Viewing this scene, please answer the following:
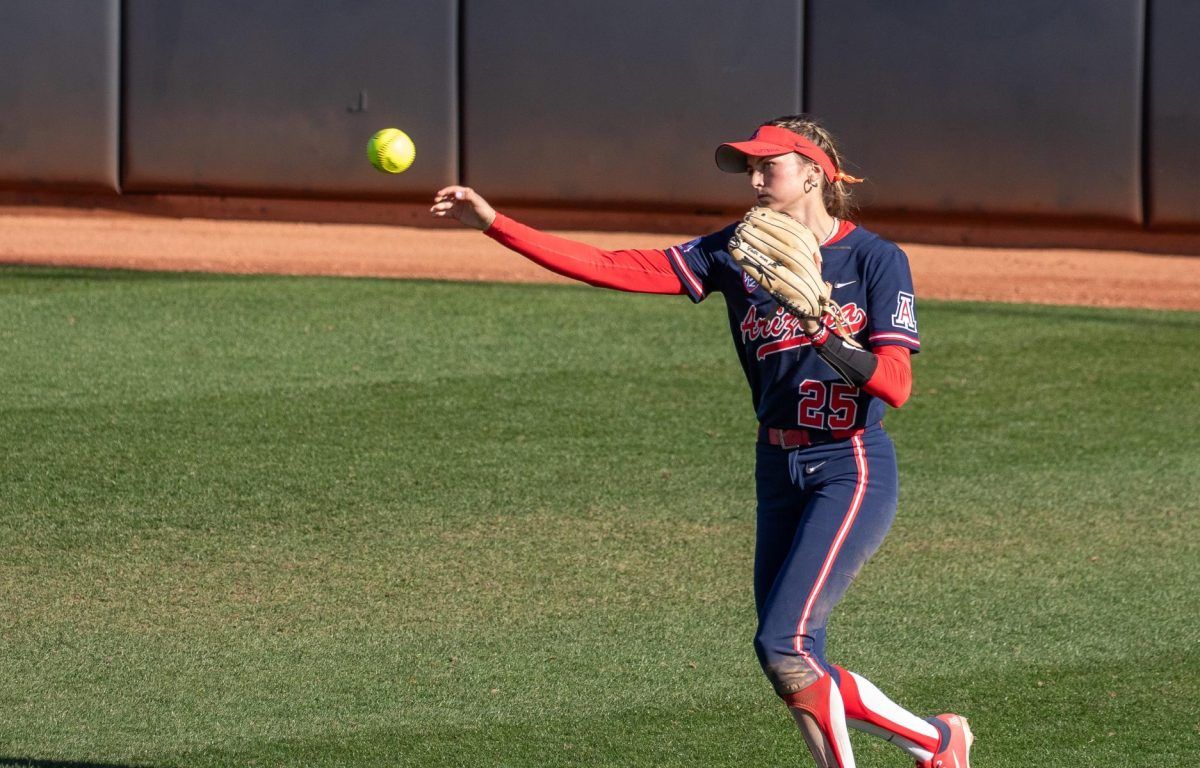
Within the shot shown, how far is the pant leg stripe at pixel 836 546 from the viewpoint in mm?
3717

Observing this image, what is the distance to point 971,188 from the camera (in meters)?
15.2

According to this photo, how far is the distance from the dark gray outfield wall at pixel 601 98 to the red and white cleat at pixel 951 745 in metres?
11.7

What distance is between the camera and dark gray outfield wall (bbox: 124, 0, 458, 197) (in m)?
15.6

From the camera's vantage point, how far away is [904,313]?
3846 mm

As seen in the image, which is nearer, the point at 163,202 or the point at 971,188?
the point at 971,188

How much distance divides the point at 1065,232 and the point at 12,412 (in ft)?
35.0

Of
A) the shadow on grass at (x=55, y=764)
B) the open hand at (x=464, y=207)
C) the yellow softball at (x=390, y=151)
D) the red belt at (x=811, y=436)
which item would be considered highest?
the yellow softball at (x=390, y=151)

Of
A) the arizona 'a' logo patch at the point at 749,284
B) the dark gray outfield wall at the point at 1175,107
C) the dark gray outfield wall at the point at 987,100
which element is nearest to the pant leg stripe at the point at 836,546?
the arizona 'a' logo patch at the point at 749,284

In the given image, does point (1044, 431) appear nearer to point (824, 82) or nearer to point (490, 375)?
point (490, 375)

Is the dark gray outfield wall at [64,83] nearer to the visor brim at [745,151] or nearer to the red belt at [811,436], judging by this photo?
the visor brim at [745,151]

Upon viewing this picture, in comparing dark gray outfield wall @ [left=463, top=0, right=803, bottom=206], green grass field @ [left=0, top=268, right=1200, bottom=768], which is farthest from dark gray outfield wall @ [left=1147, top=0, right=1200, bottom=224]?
green grass field @ [left=0, top=268, right=1200, bottom=768]

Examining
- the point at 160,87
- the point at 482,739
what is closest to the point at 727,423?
the point at 482,739

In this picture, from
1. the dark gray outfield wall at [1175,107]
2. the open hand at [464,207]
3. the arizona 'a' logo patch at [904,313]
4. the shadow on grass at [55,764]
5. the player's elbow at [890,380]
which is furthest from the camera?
the dark gray outfield wall at [1175,107]

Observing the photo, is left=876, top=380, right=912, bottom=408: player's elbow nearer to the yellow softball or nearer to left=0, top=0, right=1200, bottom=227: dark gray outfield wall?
the yellow softball
